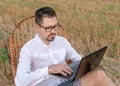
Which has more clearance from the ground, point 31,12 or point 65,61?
point 65,61

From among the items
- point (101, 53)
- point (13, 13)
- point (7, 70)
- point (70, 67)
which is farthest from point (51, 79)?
point (13, 13)

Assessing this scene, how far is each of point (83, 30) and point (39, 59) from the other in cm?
392

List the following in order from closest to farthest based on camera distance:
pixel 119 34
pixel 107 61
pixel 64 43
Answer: pixel 64 43
pixel 107 61
pixel 119 34

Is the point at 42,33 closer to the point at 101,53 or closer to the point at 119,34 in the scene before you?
the point at 101,53

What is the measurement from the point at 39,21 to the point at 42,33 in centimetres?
10

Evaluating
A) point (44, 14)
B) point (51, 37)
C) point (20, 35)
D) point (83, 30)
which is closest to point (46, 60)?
point (51, 37)

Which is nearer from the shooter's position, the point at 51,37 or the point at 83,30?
the point at 51,37

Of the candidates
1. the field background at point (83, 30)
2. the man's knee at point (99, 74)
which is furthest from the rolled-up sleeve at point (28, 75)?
the field background at point (83, 30)

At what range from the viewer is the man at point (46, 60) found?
359 cm

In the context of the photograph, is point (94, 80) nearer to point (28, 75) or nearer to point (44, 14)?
point (28, 75)

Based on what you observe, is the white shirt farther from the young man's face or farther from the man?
the young man's face

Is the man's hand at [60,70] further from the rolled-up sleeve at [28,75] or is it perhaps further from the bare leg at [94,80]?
the bare leg at [94,80]

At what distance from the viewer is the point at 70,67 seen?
3791mm

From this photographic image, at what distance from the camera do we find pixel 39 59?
152 inches
